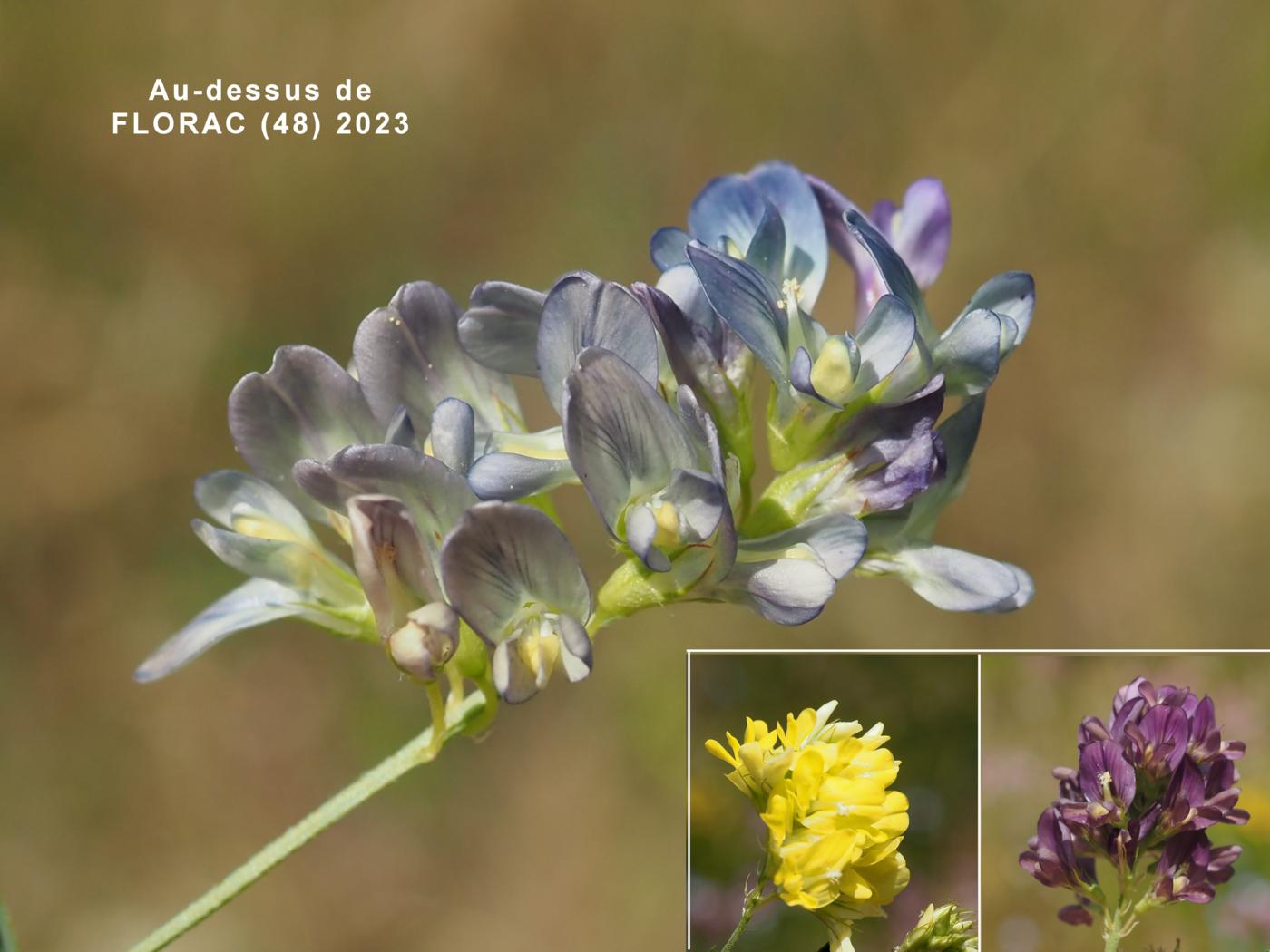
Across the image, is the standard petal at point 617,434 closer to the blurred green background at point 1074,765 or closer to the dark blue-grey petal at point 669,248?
the dark blue-grey petal at point 669,248

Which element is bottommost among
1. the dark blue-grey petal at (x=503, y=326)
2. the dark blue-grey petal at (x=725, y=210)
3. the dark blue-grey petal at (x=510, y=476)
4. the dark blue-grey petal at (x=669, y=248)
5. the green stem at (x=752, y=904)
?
the green stem at (x=752, y=904)

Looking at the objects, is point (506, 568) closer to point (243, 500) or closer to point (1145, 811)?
point (243, 500)

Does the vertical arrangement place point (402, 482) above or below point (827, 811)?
above

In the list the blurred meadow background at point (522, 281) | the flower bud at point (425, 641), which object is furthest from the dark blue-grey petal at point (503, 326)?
the blurred meadow background at point (522, 281)

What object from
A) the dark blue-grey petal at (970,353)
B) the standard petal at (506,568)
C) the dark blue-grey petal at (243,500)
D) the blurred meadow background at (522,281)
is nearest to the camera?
the standard petal at (506,568)

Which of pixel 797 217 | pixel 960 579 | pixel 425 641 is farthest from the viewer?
pixel 797 217

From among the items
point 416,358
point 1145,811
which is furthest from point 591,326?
point 1145,811
